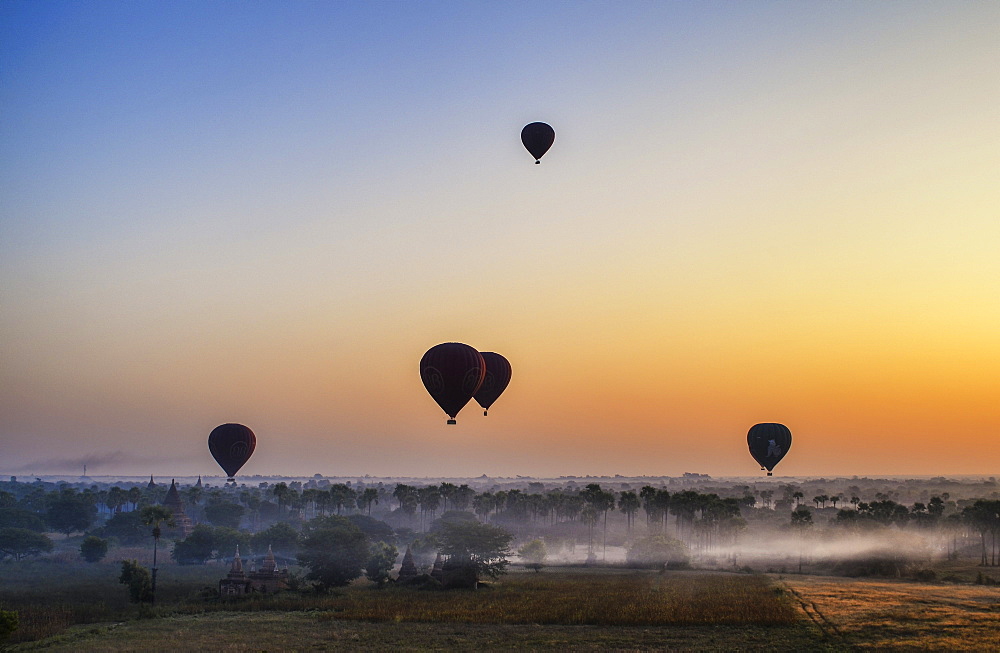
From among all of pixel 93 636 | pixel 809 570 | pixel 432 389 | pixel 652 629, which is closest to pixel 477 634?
pixel 652 629

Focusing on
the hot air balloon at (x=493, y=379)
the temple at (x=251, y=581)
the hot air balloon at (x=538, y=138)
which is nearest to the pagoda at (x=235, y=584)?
the temple at (x=251, y=581)

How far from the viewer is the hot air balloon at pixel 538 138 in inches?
2312

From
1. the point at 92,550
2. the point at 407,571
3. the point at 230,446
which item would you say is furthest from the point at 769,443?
the point at 92,550

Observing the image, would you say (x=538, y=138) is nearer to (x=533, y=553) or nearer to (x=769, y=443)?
(x=769, y=443)

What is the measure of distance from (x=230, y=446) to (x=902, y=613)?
221 feet

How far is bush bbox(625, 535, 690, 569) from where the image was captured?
112 m

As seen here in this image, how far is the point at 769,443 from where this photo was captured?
306 ft

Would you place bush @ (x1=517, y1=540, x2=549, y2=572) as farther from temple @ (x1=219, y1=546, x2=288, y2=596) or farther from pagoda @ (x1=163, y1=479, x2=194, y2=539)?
pagoda @ (x1=163, y1=479, x2=194, y2=539)

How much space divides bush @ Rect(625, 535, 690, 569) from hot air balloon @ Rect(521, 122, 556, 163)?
70.5 m

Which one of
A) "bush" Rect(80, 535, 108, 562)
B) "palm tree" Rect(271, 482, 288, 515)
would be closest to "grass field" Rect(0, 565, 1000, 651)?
"bush" Rect(80, 535, 108, 562)

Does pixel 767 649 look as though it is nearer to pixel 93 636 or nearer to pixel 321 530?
pixel 93 636

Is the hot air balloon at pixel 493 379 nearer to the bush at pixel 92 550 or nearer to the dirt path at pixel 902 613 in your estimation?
the dirt path at pixel 902 613

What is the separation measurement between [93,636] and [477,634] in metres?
27.0

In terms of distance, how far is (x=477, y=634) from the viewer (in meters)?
56.9
